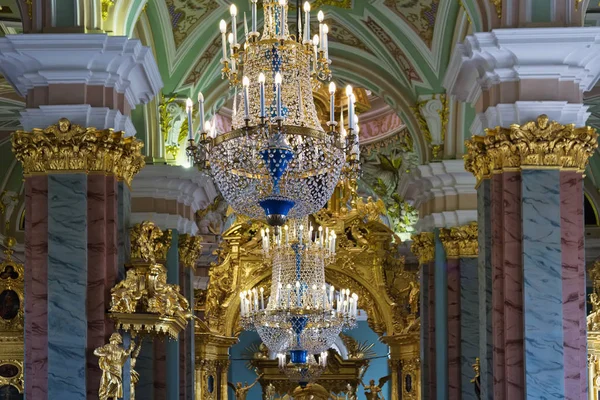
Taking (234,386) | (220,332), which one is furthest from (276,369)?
(220,332)

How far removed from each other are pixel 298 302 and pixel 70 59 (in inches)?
326

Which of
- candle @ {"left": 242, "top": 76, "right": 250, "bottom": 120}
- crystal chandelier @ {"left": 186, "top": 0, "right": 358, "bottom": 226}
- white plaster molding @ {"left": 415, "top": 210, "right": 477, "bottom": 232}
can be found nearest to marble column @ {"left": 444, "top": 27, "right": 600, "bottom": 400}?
crystal chandelier @ {"left": 186, "top": 0, "right": 358, "bottom": 226}

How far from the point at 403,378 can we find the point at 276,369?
5247 mm

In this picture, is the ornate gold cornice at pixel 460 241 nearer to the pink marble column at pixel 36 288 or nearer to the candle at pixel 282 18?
the candle at pixel 282 18

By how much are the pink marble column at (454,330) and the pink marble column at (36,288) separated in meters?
6.91

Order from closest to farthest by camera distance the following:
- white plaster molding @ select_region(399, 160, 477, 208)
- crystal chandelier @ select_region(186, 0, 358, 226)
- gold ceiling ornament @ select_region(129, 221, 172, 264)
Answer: crystal chandelier @ select_region(186, 0, 358, 226) < gold ceiling ornament @ select_region(129, 221, 172, 264) < white plaster molding @ select_region(399, 160, 477, 208)

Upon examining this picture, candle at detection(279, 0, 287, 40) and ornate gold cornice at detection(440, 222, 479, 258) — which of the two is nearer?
candle at detection(279, 0, 287, 40)

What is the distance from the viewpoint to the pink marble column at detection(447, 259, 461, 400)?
53.4ft

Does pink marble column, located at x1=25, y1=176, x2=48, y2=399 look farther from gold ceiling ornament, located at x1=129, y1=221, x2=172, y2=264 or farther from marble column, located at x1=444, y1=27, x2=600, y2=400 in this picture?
marble column, located at x1=444, y1=27, x2=600, y2=400

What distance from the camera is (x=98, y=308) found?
10852 mm

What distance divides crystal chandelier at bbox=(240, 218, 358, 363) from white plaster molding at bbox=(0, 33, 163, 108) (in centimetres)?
750

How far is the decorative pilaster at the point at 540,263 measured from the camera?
34.9ft

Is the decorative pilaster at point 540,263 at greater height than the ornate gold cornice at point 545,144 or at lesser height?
lesser

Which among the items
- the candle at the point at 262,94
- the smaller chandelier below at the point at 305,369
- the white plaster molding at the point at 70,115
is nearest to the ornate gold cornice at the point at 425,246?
the smaller chandelier below at the point at 305,369
